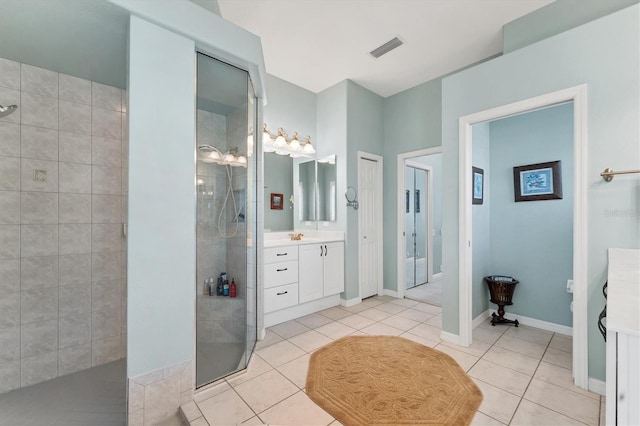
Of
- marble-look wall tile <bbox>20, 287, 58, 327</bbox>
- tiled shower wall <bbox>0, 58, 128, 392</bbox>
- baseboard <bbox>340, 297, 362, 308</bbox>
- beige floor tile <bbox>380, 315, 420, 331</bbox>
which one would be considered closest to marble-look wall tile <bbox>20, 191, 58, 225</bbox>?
tiled shower wall <bbox>0, 58, 128, 392</bbox>

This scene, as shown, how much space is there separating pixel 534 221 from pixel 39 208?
15.7ft

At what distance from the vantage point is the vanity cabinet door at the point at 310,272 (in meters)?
3.16

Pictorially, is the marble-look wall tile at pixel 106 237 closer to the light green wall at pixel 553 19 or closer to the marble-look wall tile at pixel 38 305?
the marble-look wall tile at pixel 38 305

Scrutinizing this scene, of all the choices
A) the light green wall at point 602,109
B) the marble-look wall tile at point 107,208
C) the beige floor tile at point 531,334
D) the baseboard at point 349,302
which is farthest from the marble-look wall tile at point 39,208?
the beige floor tile at point 531,334

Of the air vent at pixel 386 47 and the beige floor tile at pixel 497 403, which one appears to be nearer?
the beige floor tile at pixel 497 403

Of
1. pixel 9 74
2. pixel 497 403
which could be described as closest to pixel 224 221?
pixel 9 74

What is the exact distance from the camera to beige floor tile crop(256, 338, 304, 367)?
2.26 meters

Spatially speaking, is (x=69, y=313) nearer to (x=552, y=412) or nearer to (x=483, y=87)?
(x=552, y=412)

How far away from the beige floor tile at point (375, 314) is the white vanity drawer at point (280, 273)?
3.40ft

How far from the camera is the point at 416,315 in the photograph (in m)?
3.30

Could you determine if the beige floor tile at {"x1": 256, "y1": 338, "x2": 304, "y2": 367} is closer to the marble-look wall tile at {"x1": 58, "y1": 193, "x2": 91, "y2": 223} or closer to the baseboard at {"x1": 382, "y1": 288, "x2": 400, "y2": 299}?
the marble-look wall tile at {"x1": 58, "y1": 193, "x2": 91, "y2": 223}

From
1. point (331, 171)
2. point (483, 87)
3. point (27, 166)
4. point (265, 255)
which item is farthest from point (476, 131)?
point (27, 166)

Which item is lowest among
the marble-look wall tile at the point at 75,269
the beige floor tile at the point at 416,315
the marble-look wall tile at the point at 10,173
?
the beige floor tile at the point at 416,315

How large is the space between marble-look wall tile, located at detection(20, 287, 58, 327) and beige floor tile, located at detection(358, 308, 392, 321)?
9.92 ft
